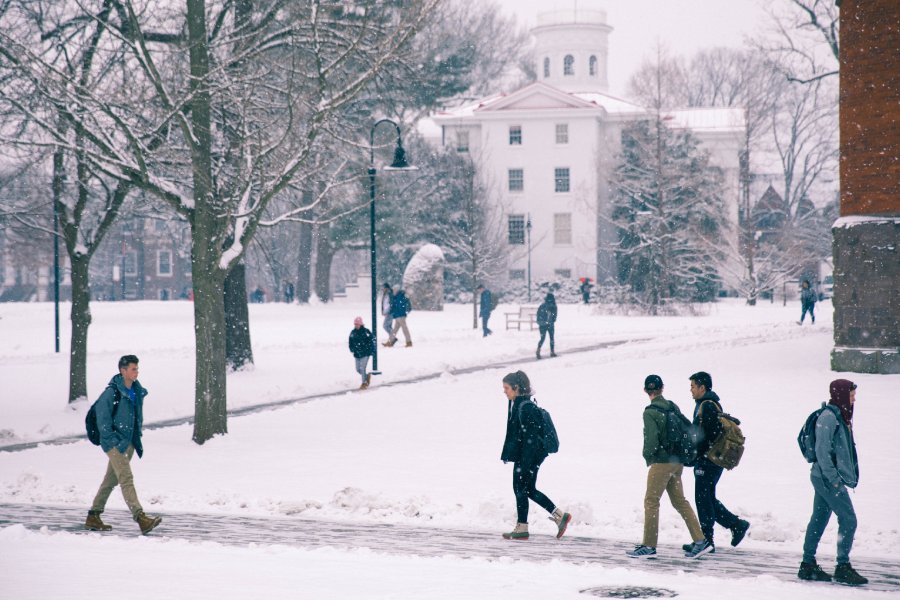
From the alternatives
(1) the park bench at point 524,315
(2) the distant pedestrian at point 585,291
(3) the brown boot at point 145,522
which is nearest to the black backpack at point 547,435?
(3) the brown boot at point 145,522

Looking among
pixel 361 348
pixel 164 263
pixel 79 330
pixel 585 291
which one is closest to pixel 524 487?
pixel 79 330

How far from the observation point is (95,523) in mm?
9602

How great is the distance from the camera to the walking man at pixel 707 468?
8.55 meters

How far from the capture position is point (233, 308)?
2312 centimetres

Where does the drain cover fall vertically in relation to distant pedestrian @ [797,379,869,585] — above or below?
below

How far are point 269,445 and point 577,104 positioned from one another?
52.1 meters

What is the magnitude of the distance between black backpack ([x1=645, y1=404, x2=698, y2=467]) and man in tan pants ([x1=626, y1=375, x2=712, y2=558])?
22 mm

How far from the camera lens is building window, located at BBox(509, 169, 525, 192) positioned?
65.6 metres

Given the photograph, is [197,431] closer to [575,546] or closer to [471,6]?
[575,546]

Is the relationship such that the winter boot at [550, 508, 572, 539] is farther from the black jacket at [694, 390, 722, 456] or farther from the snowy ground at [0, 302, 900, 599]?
the black jacket at [694, 390, 722, 456]

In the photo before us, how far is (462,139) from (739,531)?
5877cm

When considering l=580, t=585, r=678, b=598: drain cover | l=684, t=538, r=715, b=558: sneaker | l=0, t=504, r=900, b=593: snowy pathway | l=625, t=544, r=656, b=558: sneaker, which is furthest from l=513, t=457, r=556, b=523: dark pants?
l=580, t=585, r=678, b=598: drain cover

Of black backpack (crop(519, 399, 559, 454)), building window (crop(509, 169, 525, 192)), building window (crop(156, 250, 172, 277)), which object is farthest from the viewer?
building window (crop(156, 250, 172, 277))

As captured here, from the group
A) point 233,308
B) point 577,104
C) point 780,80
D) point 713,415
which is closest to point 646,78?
point 577,104
